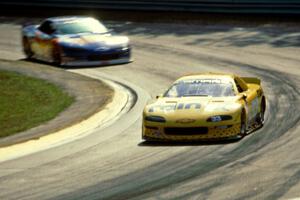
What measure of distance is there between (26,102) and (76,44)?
638cm

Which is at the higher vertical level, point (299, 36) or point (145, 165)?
point (145, 165)

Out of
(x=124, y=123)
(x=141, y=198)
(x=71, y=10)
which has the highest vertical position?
(x=141, y=198)

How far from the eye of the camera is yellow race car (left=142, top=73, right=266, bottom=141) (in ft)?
47.6

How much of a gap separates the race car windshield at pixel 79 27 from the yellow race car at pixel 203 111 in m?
11.4

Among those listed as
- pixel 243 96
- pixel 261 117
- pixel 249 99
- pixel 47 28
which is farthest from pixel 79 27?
pixel 243 96

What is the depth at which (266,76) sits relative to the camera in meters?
22.7

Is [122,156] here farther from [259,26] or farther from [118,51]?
[259,26]

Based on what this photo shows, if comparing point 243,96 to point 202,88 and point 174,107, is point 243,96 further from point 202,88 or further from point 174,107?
point 174,107

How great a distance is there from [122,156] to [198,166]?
166cm

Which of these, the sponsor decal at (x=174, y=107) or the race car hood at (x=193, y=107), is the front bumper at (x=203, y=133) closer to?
the race car hood at (x=193, y=107)

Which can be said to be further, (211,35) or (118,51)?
(211,35)

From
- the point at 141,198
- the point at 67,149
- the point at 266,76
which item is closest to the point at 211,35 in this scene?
the point at 266,76

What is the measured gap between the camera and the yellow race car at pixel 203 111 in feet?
47.6

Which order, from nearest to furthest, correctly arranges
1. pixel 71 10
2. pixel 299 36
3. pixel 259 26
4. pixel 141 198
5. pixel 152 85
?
1. pixel 141 198
2. pixel 152 85
3. pixel 299 36
4. pixel 259 26
5. pixel 71 10
